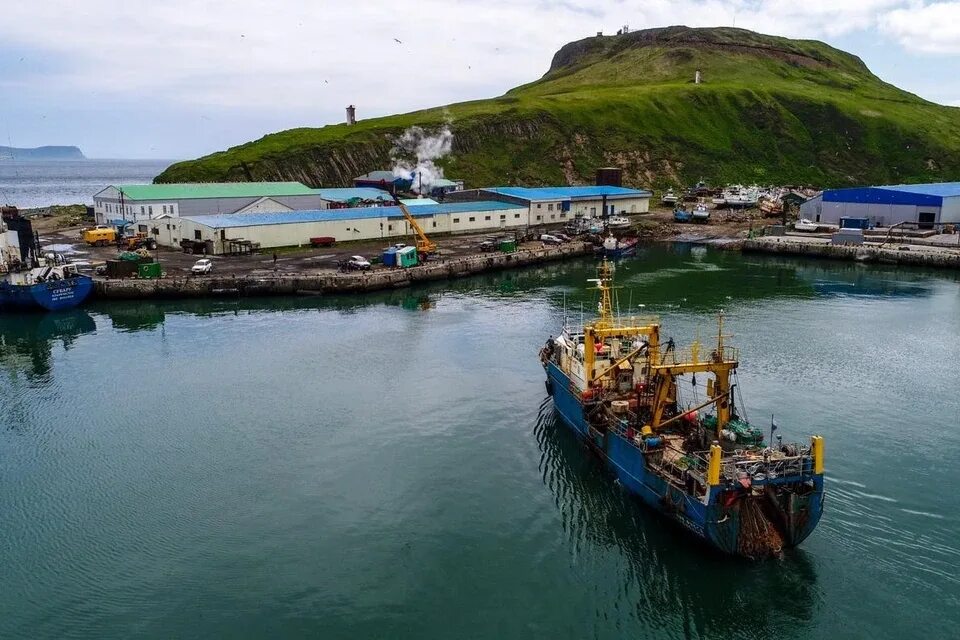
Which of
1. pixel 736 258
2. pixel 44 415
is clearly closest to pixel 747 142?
pixel 736 258

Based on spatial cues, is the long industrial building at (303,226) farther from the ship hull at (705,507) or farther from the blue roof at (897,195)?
the ship hull at (705,507)

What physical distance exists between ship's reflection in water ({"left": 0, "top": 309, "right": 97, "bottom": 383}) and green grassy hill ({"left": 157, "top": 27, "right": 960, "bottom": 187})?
182 ft

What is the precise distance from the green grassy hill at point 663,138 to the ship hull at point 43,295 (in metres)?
53.3

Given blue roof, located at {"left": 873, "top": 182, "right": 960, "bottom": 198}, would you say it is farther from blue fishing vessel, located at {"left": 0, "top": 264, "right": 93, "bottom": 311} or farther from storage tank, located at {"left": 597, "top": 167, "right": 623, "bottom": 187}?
blue fishing vessel, located at {"left": 0, "top": 264, "right": 93, "bottom": 311}

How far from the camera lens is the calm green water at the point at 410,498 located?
19.2 m

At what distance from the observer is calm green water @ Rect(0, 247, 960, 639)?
1920 centimetres

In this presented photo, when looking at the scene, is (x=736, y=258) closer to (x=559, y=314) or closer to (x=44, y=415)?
(x=559, y=314)

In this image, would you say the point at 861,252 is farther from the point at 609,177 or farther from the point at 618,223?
the point at 609,177

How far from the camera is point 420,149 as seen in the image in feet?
375

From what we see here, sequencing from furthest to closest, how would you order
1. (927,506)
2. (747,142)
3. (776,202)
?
1. (747,142)
2. (776,202)
3. (927,506)

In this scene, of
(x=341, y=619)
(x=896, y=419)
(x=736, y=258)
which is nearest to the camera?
(x=341, y=619)

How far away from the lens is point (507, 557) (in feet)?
70.1

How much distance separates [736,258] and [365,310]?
4326 cm

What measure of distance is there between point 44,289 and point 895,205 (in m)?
85.3
